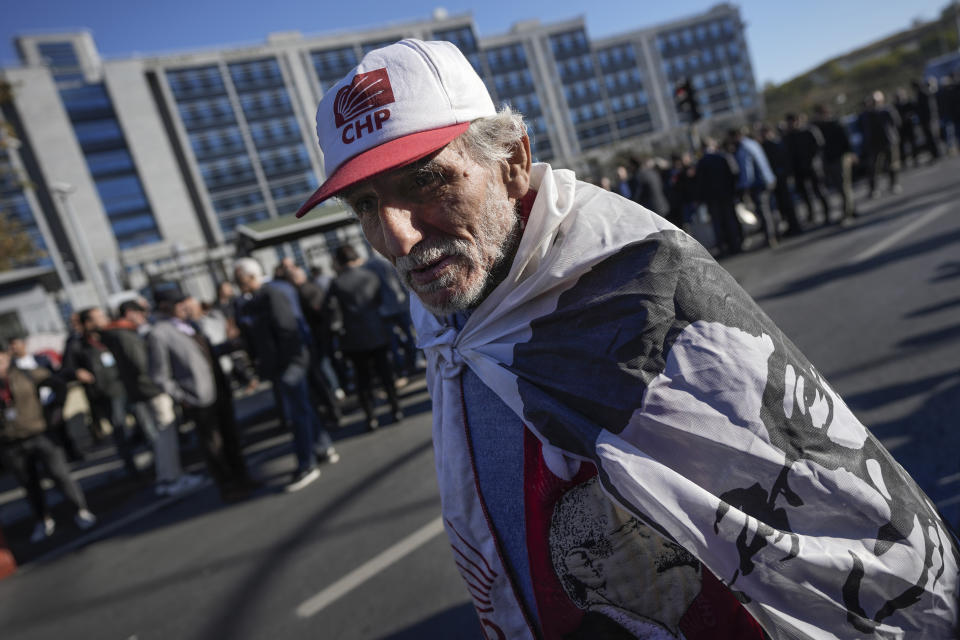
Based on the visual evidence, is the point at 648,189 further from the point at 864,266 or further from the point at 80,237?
the point at 80,237

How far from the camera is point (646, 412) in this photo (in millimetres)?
888

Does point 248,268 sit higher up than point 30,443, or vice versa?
point 248,268

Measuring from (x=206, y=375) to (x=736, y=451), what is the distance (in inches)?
195

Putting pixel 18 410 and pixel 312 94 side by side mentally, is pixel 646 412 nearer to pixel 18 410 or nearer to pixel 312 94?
pixel 18 410

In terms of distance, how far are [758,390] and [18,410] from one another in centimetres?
638

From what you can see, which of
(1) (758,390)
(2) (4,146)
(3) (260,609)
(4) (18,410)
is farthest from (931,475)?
(2) (4,146)

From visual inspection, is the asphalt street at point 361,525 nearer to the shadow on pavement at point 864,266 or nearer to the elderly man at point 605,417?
the shadow on pavement at point 864,266

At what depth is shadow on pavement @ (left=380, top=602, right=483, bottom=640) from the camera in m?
2.58

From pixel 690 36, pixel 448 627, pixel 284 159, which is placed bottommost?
pixel 448 627

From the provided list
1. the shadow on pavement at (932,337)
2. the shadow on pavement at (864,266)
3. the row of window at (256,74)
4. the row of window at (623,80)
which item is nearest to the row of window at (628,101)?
the row of window at (623,80)

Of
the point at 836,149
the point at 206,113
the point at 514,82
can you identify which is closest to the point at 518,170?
the point at 836,149

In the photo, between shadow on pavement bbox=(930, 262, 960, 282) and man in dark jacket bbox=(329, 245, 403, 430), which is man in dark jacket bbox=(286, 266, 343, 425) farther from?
shadow on pavement bbox=(930, 262, 960, 282)

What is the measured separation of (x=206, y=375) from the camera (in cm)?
493

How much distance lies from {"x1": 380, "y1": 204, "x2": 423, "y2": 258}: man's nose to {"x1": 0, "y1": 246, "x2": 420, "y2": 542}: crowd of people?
339 centimetres
